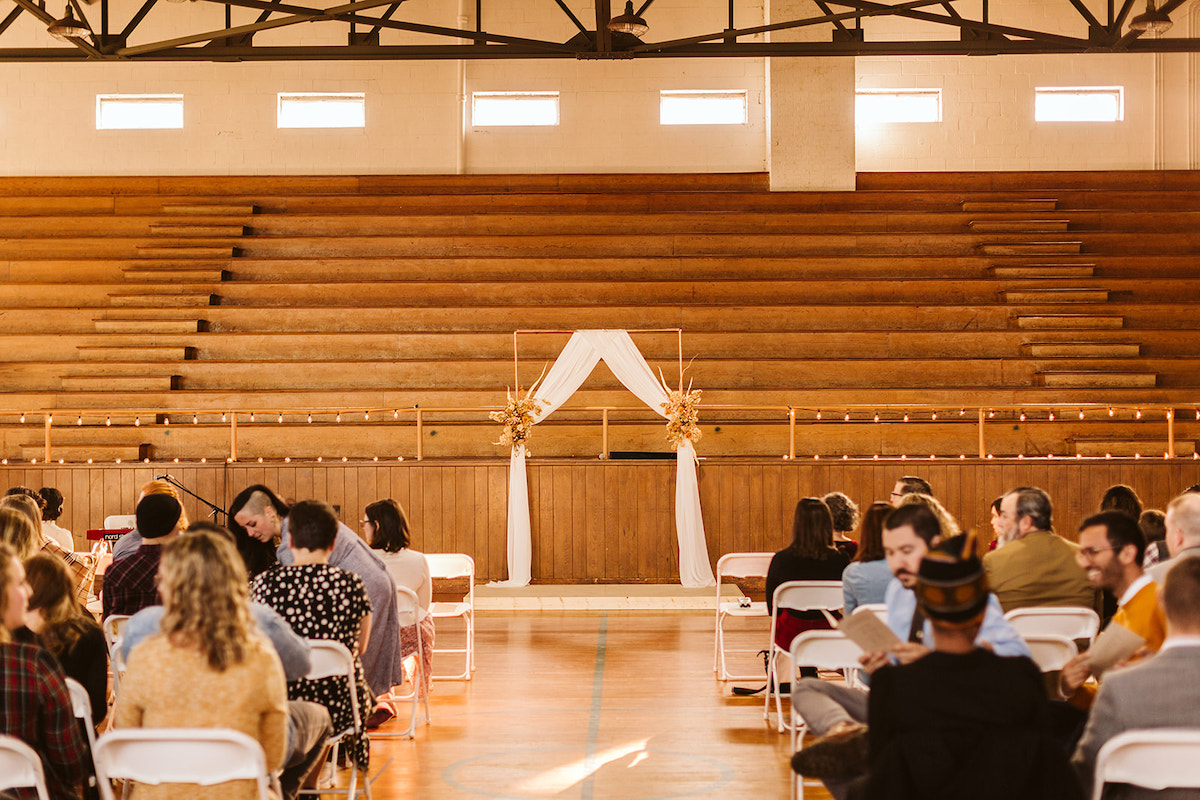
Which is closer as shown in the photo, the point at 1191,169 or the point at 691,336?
the point at 691,336

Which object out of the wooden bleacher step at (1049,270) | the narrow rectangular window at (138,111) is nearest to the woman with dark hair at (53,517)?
the narrow rectangular window at (138,111)

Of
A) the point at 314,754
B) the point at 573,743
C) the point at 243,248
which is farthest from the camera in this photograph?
the point at 243,248

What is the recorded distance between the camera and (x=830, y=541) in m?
5.91

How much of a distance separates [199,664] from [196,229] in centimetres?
1289

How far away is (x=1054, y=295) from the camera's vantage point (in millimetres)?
13922

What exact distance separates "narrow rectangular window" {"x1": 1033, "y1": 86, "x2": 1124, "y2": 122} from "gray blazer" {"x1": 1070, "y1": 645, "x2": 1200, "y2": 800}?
47.8ft

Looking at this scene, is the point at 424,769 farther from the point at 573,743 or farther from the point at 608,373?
the point at 608,373

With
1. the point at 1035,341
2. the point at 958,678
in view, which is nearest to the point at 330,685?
the point at 958,678

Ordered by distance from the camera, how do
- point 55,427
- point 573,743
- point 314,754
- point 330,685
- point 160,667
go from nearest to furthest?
point 160,667, point 314,754, point 330,685, point 573,743, point 55,427

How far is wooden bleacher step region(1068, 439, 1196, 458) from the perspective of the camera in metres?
12.1

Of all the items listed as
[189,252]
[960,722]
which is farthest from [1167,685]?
[189,252]

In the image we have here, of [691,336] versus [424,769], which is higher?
[691,336]

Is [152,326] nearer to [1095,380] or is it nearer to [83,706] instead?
[1095,380]

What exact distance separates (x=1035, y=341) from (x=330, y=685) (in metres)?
11.0
